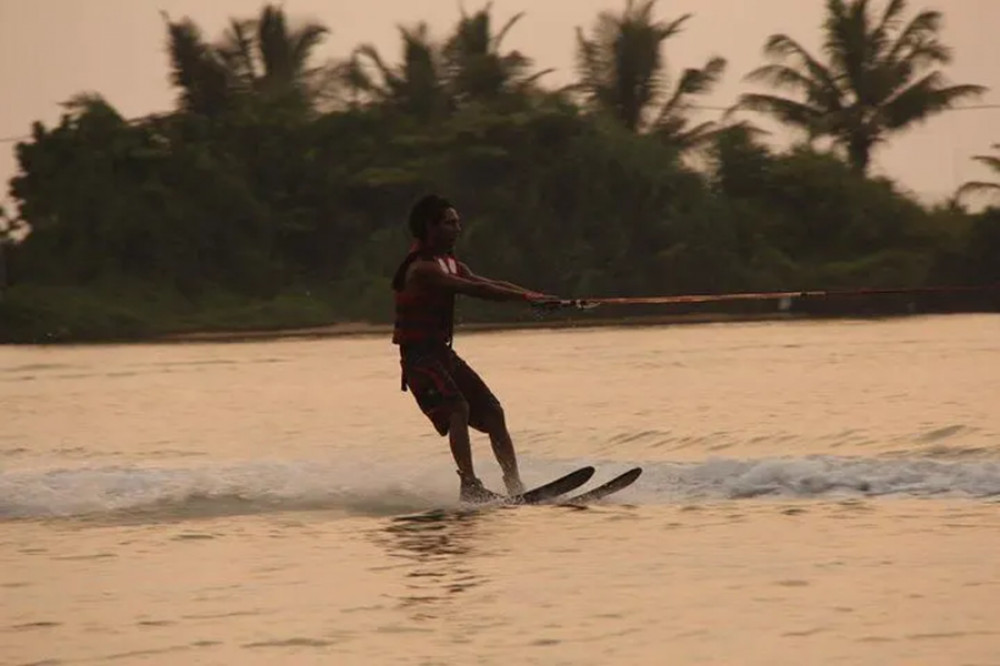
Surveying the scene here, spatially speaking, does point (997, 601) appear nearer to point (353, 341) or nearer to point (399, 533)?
point (399, 533)

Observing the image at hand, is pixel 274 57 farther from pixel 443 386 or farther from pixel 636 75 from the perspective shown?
pixel 443 386

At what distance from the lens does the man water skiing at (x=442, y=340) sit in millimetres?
11125

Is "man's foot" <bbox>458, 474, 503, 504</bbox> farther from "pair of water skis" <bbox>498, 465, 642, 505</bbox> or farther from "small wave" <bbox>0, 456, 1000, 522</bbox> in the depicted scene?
"small wave" <bbox>0, 456, 1000, 522</bbox>

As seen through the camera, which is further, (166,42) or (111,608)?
(166,42)

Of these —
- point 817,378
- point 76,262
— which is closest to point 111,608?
point 817,378

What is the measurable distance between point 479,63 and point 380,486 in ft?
132

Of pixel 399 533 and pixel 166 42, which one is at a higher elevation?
pixel 166 42

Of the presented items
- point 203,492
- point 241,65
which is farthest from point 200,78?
point 203,492

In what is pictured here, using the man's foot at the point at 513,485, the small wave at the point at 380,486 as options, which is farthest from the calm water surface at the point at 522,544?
the man's foot at the point at 513,485

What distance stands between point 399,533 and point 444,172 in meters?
41.1

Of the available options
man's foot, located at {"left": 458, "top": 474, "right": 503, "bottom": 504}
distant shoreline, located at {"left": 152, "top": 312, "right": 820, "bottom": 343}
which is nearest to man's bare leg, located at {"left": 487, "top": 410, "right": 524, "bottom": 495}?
man's foot, located at {"left": 458, "top": 474, "right": 503, "bottom": 504}

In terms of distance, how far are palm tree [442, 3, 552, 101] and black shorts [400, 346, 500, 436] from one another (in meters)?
40.8

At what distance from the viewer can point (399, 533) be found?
34.3ft

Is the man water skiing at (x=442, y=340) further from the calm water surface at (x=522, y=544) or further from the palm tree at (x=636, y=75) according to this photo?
the palm tree at (x=636, y=75)
